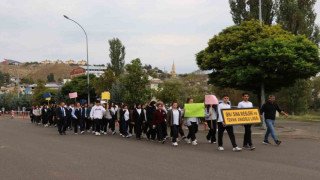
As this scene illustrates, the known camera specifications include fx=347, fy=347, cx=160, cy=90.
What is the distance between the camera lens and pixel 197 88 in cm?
6141

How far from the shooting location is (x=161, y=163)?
872 centimetres

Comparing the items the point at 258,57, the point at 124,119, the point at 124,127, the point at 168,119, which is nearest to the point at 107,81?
the point at 124,119

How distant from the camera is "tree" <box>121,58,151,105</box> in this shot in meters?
29.5

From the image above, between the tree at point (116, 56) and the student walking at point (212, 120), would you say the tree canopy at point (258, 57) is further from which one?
the tree at point (116, 56)

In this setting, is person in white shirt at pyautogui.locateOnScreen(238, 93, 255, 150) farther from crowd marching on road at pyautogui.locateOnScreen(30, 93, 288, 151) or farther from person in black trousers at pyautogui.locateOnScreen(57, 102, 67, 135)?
person in black trousers at pyautogui.locateOnScreen(57, 102, 67, 135)

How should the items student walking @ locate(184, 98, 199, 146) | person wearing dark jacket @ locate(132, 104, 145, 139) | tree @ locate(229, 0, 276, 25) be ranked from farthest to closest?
tree @ locate(229, 0, 276, 25) → person wearing dark jacket @ locate(132, 104, 145, 139) → student walking @ locate(184, 98, 199, 146)

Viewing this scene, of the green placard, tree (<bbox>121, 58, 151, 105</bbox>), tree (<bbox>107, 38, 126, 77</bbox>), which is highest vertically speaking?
tree (<bbox>107, 38, 126, 77</bbox>)

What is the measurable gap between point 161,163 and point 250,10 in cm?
2321

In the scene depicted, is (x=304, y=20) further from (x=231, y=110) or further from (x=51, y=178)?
(x=51, y=178)

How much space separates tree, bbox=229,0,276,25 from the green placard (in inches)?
685

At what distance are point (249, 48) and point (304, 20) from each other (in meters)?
15.6

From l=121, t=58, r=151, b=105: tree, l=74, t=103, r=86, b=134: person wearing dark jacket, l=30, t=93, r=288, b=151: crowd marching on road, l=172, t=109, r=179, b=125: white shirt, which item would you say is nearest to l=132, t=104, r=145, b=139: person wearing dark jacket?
l=30, t=93, r=288, b=151: crowd marching on road

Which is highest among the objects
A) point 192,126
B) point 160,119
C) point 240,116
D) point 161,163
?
point 240,116

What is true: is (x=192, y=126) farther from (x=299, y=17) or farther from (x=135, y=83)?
(x=299, y=17)
